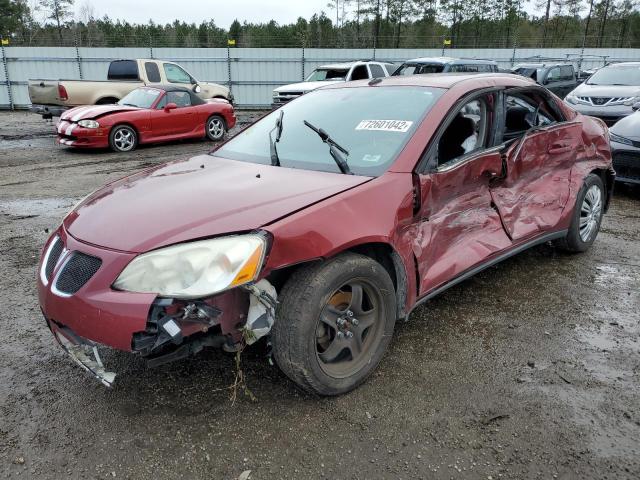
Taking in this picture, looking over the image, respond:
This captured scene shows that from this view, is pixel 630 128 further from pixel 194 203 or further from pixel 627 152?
pixel 194 203

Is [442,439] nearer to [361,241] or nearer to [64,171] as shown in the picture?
[361,241]

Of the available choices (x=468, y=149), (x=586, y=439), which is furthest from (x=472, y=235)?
(x=586, y=439)

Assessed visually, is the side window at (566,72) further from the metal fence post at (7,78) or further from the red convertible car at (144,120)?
the metal fence post at (7,78)

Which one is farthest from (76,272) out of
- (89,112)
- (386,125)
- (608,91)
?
(608,91)

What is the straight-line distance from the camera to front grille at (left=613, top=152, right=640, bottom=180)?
6.54m

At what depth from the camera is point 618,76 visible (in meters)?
11.9

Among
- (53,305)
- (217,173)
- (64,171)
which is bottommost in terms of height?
(64,171)

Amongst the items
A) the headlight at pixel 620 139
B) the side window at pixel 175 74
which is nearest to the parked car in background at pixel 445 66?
the side window at pixel 175 74

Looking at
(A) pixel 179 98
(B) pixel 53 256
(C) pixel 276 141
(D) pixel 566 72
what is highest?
(D) pixel 566 72

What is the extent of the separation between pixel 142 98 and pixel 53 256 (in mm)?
9655

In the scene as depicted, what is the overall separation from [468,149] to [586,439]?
1.90 meters

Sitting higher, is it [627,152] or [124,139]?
[627,152]

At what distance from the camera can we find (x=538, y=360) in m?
3.00

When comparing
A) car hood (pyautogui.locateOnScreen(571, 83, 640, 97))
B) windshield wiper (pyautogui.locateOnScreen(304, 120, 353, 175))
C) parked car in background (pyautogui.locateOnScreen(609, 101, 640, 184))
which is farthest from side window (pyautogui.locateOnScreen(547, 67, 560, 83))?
windshield wiper (pyautogui.locateOnScreen(304, 120, 353, 175))
